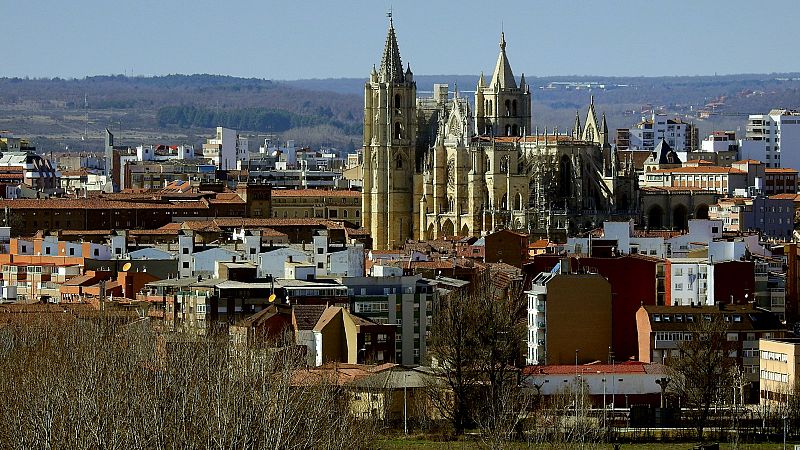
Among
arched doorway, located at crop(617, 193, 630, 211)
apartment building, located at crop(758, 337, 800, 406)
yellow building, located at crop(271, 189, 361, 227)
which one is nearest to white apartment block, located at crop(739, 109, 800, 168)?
yellow building, located at crop(271, 189, 361, 227)

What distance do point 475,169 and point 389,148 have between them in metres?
6.89

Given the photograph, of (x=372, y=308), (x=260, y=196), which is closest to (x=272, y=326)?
(x=372, y=308)

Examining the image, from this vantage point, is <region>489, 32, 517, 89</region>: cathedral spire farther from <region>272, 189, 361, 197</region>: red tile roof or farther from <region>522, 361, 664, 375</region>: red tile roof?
<region>522, 361, 664, 375</region>: red tile roof

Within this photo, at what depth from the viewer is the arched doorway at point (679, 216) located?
13748 cm

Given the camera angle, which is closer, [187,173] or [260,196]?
[260,196]

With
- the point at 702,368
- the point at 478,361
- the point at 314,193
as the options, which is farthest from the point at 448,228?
the point at 702,368

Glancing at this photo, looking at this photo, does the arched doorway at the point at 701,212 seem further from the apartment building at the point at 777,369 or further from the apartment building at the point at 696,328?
the apartment building at the point at 777,369

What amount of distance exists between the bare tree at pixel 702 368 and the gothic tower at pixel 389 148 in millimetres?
66913

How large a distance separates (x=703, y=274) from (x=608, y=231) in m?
19.2

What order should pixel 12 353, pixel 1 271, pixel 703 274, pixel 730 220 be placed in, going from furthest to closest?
pixel 730 220 → pixel 1 271 → pixel 703 274 → pixel 12 353

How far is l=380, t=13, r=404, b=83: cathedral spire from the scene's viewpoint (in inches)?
5694

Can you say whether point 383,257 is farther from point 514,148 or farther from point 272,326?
point 514,148

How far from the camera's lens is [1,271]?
10175 centimetres

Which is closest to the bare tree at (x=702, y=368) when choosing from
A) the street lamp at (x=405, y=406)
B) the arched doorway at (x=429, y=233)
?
the street lamp at (x=405, y=406)
